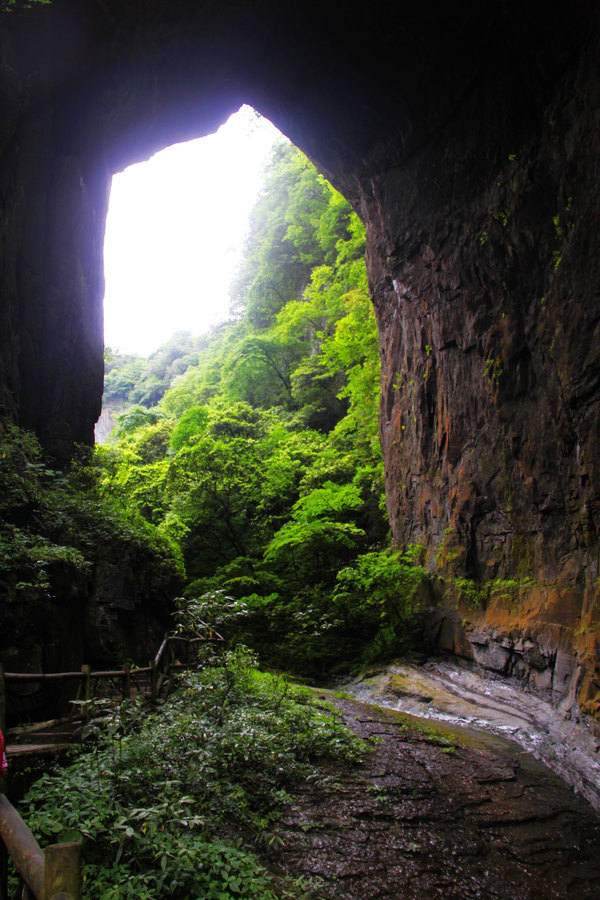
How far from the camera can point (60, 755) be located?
5445 millimetres

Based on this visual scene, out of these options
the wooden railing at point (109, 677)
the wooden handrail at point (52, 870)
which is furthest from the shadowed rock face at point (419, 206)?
the wooden handrail at point (52, 870)

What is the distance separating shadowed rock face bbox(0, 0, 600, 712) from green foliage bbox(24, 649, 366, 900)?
418 centimetres

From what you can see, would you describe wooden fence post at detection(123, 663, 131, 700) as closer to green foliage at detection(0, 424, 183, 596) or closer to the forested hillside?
the forested hillside

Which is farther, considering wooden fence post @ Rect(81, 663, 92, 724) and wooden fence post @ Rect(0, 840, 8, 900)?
wooden fence post @ Rect(81, 663, 92, 724)

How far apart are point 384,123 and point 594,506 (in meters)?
11.2

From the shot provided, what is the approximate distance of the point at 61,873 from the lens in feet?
6.52

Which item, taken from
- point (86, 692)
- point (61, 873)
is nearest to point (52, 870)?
point (61, 873)

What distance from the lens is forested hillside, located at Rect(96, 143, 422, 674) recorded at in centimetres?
1288

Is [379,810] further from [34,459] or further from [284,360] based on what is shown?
[284,360]

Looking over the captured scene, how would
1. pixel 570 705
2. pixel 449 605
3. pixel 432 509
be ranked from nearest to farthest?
pixel 570 705, pixel 449 605, pixel 432 509

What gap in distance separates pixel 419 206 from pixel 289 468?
364 inches

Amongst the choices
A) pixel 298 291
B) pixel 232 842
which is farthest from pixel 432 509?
pixel 298 291

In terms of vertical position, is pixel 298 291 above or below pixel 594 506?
above

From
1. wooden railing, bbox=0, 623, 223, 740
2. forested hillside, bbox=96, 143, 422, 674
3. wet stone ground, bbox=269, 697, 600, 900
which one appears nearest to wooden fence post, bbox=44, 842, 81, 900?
wooden railing, bbox=0, 623, 223, 740
